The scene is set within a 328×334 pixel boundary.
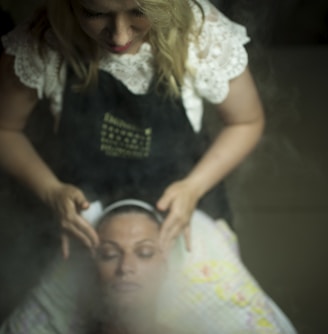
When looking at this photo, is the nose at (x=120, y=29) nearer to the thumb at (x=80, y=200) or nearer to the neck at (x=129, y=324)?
the thumb at (x=80, y=200)

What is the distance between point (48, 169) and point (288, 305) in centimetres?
35

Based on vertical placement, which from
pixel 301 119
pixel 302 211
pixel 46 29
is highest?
pixel 46 29

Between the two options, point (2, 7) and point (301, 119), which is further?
point (301, 119)

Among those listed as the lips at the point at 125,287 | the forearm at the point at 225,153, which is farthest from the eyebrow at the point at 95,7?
the lips at the point at 125,287

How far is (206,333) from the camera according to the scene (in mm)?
740

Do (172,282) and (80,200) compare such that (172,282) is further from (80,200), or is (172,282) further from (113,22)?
(113,22)

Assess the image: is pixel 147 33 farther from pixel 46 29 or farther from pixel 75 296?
pixel 75 296

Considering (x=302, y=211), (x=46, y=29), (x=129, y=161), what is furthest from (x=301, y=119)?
(x=46, y=29)

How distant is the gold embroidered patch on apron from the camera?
2.30 ft

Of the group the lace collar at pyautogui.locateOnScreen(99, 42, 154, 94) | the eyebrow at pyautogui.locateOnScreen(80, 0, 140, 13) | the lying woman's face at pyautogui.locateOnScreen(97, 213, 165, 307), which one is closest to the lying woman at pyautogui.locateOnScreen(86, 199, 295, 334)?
the lying woman's face at pyautogui.locateOnScreen(97, 213, 165, 307)

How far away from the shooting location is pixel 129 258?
27.9 inches

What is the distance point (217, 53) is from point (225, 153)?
131mm

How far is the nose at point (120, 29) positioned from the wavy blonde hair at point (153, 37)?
22mm

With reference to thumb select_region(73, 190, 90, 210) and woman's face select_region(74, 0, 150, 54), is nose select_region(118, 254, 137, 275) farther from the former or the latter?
woman's face select_region(74, 0, 150, 54)
